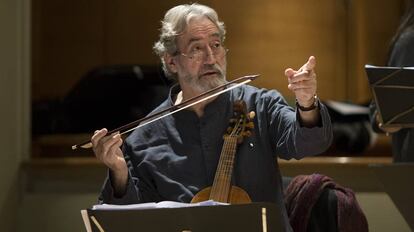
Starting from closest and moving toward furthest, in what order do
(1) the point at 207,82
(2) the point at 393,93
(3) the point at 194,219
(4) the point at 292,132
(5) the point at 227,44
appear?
(3) the point at 194,219, (2) the point at 393,93, (4) the point at 292,132, (1) the point at 207,82, (5) the point at 227,44

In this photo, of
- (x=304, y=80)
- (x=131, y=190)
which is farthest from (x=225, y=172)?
(x=304, y=80)

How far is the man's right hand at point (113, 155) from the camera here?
1889 mm

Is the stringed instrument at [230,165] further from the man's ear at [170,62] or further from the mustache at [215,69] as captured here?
the man's ear at [170,62]

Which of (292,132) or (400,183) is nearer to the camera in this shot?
(400,183)

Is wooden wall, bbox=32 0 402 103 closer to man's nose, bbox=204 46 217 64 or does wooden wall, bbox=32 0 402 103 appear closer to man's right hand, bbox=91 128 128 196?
man's nose, bbox=204 46 217 64

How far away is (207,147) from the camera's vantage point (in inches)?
80.5

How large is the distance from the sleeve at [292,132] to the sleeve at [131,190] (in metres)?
0.35

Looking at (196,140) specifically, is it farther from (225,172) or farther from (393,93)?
(393,93)

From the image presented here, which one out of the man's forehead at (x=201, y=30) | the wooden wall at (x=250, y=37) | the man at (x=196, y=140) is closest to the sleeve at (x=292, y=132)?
the man at (x=196, y=140)

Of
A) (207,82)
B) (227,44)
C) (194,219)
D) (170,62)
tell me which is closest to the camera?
(194,219)

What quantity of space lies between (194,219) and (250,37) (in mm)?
2562

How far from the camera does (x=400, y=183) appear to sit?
Result: 1625mm

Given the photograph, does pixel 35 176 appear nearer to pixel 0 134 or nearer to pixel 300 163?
pixel 0 134

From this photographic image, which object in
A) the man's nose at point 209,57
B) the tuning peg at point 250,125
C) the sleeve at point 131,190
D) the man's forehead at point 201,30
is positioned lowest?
the sleeve at point 131,190
